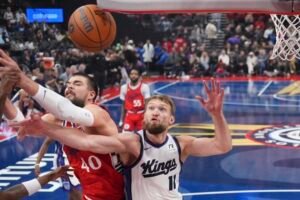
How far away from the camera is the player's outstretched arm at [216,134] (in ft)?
11.0

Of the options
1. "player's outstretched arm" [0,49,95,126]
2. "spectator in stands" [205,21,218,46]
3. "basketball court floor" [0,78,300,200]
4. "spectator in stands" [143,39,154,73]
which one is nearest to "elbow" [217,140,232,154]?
"player's outstretched arm" [0,49,95,126]

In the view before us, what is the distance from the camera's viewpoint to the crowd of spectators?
16.9 metres

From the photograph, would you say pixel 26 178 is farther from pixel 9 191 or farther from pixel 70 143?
pixel 70 143

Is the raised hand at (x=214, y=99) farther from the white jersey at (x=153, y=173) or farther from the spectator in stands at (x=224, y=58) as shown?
the spectator in stands at (x=224, y=58)

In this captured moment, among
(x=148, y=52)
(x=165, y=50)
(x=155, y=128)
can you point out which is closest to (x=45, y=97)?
(x=155, y=128)

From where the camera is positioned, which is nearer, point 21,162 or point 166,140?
point 166,140

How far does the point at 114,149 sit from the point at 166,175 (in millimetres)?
454

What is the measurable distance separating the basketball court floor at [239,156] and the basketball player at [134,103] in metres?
1.07

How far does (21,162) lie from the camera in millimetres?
8820

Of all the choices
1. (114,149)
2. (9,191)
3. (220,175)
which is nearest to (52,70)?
(220,175)

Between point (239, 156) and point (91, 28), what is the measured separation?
479cm

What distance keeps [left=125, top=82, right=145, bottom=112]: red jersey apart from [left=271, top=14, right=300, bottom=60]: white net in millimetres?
3417

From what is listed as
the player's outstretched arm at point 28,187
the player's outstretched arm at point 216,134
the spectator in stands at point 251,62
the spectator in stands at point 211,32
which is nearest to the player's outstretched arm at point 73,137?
the player's outstretched arm at point 216,134

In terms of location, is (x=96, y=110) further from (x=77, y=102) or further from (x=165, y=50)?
(x=165, y=50)
